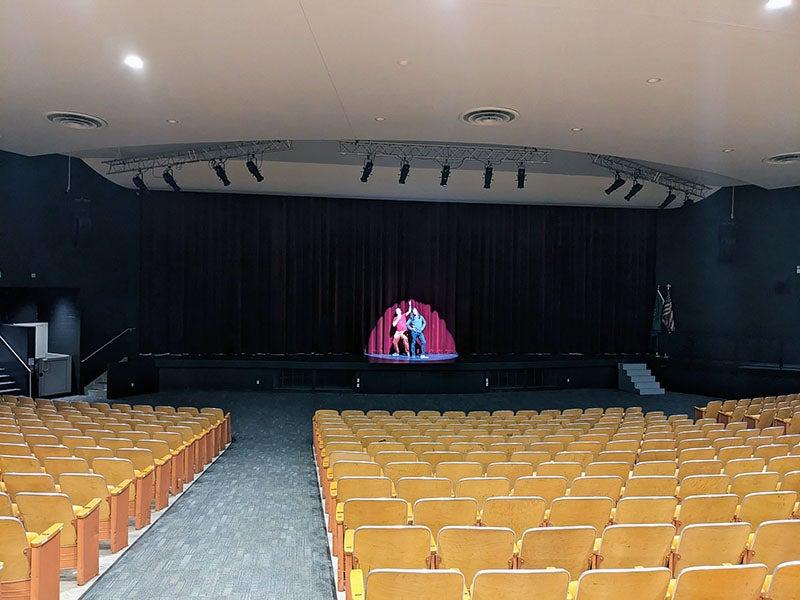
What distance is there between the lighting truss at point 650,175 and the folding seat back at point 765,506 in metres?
11.9

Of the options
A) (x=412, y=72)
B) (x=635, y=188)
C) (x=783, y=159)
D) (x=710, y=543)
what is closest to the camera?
(x=710, y=543)

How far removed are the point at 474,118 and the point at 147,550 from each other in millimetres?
7924

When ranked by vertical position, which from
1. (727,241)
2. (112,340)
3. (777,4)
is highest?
(777,4)

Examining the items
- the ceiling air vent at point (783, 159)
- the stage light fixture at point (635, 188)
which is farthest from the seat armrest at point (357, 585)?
the stage light fixture at point (635, 188)

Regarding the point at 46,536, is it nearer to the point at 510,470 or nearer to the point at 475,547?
the point at 475,547

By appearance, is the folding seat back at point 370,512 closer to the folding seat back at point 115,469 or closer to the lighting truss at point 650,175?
the folding seat back at point 115,469

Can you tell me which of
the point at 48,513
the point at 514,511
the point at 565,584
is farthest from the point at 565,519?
the point at 48,513

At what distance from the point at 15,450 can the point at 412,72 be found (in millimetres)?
6436

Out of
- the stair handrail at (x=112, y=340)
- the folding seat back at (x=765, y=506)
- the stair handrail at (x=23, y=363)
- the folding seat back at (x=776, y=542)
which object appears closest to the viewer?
the folding seat back at (x=776, y=542)

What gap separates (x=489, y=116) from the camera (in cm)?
1002

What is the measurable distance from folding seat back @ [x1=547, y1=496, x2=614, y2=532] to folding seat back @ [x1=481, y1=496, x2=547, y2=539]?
0.10 m

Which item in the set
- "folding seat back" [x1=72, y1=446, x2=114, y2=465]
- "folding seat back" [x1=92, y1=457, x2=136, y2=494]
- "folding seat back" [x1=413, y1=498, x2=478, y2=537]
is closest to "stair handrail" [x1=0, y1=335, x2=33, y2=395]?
"folding seat back" [x1=72, y1=446, x2=114, y2=465]

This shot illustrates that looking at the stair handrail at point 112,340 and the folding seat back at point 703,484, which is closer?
the folding seat back at point 703,484

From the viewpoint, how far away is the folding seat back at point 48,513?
435 cm
